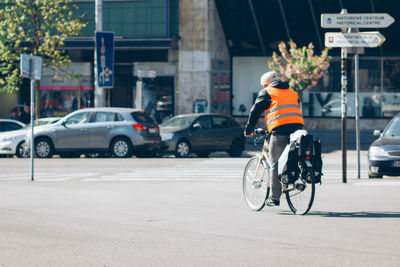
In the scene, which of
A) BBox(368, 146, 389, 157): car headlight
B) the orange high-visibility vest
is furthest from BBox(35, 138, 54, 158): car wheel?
the orange high-visibility vest

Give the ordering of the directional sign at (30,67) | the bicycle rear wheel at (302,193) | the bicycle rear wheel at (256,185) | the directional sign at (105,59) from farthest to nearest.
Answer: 1. the directional sign at (105,59)
2. the directional sign at (30,67)
3. the bicycle rear wheel at (256,185)
4. the bicycle rear wheel at (302,193)

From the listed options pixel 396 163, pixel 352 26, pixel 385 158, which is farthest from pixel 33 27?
pixel 396 163

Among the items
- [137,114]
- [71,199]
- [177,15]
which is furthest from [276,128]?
[177,15]

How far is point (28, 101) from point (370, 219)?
28.8 meters

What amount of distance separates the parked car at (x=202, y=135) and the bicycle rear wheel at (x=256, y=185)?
13514mm

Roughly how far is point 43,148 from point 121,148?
2471mm

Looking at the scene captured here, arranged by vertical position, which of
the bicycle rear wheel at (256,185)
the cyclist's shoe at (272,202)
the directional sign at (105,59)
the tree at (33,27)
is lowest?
the cyclist's shoe at (272,202)

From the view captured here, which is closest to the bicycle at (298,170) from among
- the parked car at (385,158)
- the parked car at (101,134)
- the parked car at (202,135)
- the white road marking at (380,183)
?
the white road marking at (380,183)

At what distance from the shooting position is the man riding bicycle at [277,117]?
396 inches

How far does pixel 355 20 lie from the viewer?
1438 cm

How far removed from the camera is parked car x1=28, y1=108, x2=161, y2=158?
23828mm

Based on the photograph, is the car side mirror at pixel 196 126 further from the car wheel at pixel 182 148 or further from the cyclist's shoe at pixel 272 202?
the cyclist's shoe at pixel 272 202

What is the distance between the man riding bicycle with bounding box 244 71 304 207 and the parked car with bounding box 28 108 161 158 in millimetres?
13790

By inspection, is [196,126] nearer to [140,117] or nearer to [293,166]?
[140,117]
